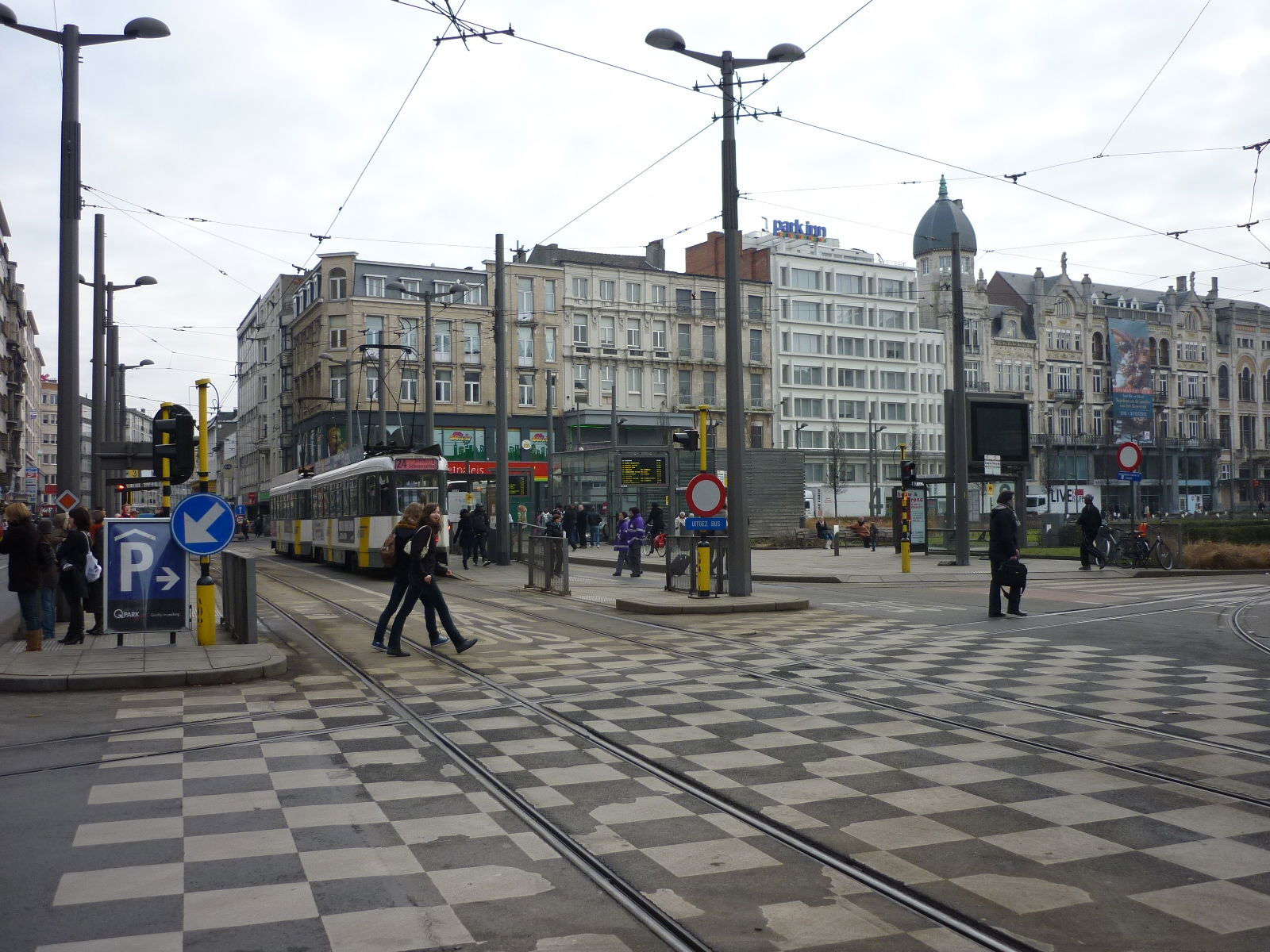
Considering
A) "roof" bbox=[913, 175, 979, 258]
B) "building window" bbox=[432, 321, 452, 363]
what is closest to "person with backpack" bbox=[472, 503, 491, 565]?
"building window" bbox=[432, 321, 452, 363]

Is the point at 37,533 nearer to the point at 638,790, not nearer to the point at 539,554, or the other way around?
the point at 638,790

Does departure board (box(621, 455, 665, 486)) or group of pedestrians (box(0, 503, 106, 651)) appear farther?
departure board (box(621, 455, 665, 486))

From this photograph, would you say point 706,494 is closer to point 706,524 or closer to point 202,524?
point 706,524

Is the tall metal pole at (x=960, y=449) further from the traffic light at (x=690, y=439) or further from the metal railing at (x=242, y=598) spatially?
the metal railing at (x=242, y=598)

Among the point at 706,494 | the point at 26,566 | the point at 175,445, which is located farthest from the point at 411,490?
the point at 26,566

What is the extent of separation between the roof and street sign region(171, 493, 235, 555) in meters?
86.5

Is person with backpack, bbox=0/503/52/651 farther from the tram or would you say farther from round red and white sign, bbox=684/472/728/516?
the tram

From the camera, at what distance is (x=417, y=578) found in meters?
13.3

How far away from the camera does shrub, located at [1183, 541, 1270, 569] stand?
28.9m

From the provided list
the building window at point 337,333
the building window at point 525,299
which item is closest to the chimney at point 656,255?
the building window at point 525,299

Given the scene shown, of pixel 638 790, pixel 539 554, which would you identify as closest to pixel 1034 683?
pixel 638 790

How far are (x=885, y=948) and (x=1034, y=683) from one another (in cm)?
692

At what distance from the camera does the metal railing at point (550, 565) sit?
2256cm

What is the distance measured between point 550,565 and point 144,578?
34.1 feet
